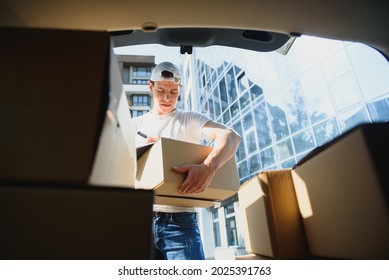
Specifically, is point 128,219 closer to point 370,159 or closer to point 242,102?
point 370,159

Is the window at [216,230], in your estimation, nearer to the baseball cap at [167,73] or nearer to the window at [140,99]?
the baseball cap at [167,73]

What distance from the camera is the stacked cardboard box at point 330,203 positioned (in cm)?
51

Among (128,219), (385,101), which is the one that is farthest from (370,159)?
(385,101)

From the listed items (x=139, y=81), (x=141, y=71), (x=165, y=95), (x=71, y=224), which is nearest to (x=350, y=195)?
(x=71, y=224)

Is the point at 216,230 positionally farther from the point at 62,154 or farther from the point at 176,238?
the point at 62,154

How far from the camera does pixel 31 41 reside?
1.69 feet

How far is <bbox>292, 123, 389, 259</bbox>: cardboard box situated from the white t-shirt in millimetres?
601

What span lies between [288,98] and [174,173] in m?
5.87

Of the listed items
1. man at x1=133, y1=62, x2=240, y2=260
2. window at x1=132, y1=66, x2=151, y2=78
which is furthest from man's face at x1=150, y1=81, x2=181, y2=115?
window at x1=132, y1=66, x2=151, y2=78

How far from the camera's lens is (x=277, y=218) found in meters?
0.78

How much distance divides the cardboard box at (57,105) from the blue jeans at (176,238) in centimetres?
70

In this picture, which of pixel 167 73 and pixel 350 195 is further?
pixel 167 73

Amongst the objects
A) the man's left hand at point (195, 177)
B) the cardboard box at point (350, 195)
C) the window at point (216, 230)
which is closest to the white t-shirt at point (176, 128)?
the man's left hand at point (195, 177)

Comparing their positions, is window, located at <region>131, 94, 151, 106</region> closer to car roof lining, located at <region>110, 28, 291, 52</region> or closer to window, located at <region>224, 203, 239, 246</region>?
window, located at <region>224, 203, 239, 246</region>
